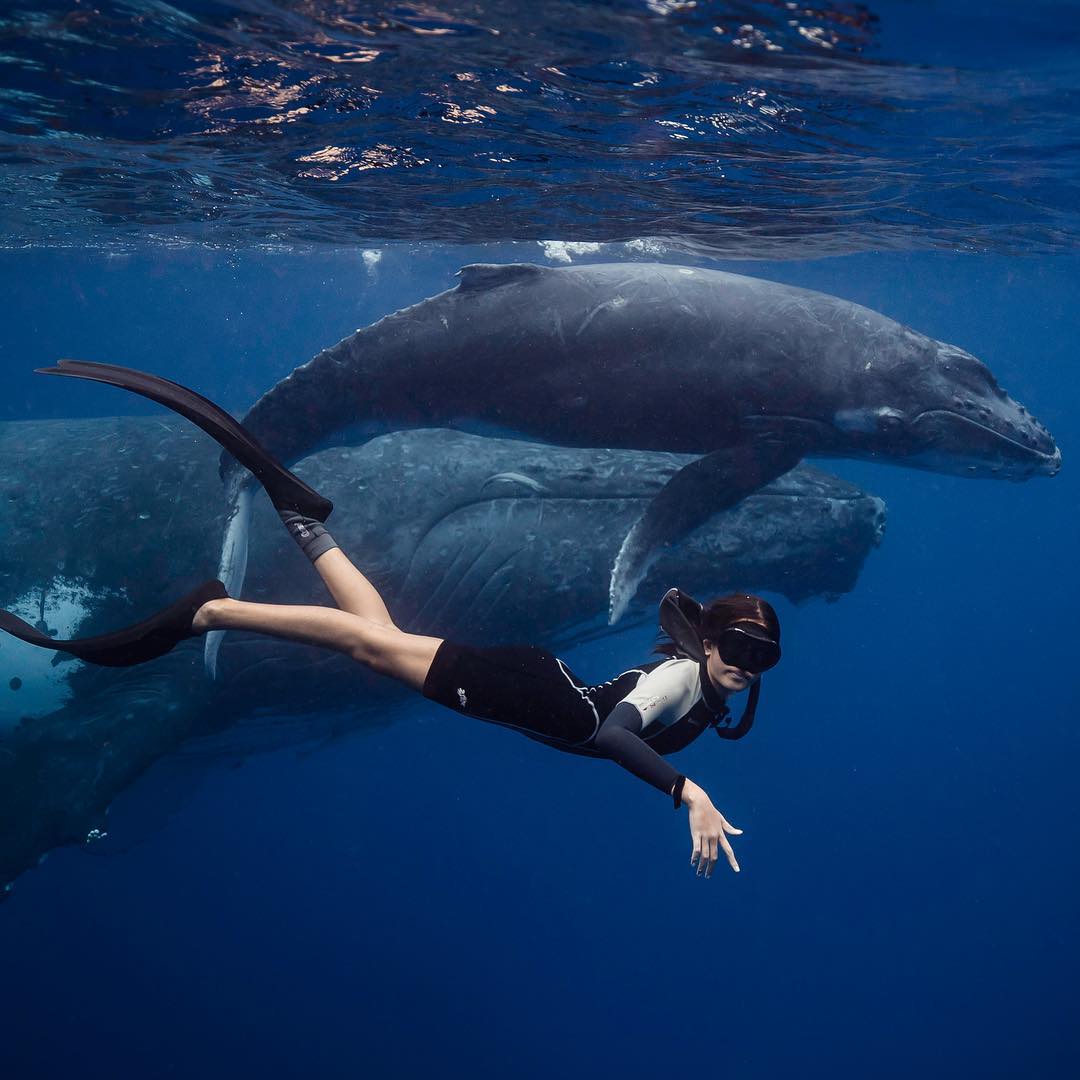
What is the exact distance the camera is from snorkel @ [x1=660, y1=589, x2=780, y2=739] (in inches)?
190

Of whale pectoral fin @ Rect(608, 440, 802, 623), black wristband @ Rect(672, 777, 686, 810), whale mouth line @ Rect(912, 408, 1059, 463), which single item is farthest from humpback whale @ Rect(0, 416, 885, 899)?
black wristband @ Rect(672, 777, 686, 810)

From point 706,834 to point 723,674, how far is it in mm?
1099

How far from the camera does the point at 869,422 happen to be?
25.5 feet

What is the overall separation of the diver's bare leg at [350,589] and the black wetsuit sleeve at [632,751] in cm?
159

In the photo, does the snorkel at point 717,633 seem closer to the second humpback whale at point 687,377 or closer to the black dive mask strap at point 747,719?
the black dive mask strap at point 747,719

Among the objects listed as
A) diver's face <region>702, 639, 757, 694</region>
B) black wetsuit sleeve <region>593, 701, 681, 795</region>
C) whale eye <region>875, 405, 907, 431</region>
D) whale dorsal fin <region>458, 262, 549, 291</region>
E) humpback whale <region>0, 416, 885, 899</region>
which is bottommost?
humpback whale <region>0, 416, 885, 899</region>

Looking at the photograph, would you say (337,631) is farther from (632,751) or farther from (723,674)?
(723,674)

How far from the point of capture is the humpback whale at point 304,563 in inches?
349

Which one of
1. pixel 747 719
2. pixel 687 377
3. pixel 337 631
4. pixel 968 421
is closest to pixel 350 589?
pixel 337 631

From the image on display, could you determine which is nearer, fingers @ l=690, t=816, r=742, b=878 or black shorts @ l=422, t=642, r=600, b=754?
fingers @ l=690, t=816, r=742, b=878

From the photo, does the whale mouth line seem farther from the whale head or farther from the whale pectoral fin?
the whale pectoral fin

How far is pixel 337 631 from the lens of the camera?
17.0 ft

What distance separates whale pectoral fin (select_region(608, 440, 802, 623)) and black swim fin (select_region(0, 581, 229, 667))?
338 cm

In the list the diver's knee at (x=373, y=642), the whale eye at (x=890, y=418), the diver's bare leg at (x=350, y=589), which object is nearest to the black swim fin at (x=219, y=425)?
the diver's bare leg at (x=350, y=589)
